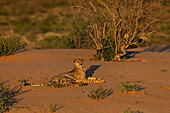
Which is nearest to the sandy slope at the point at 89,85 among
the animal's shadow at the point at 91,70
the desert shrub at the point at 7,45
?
the animal's shadow at the point at 91,70

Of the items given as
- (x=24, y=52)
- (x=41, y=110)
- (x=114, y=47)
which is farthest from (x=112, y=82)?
(x=24, y=52)

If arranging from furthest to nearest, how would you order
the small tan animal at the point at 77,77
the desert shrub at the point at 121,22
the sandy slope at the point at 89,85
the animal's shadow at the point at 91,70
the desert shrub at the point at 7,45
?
the desert shrub at the point at 7,45
the desert shrub at the point at 121,22
the animal's shadow at the point at 91,70
the small tan animal at the point at 77,77
the sandy slope at the point at 89,85

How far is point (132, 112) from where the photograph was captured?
16.7ft

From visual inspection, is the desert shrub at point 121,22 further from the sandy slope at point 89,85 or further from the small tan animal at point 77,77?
the small tan animal at point 77,77

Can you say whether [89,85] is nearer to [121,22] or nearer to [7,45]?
[121,22]

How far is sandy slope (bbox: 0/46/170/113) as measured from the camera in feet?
17.9

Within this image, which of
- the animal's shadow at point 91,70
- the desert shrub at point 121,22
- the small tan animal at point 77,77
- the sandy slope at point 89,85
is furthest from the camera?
the desert shrub at point 121,22

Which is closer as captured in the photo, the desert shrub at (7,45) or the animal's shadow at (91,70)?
the animal's shadow at (91,70)

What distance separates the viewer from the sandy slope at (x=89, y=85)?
5441 mm

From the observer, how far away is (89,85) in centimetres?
694

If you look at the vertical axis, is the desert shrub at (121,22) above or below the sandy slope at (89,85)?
above

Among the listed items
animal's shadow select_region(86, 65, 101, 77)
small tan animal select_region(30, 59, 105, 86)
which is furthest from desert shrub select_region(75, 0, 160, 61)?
small tan animal select_region(30, 59, 105, 86)

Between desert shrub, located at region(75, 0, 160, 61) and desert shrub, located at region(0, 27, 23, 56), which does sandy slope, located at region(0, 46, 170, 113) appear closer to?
desert shrub, located at region(0, 27, 23, 56)

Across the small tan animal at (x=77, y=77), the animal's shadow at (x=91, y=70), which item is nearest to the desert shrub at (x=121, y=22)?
the animal's shadow at (x=91, y=70)
